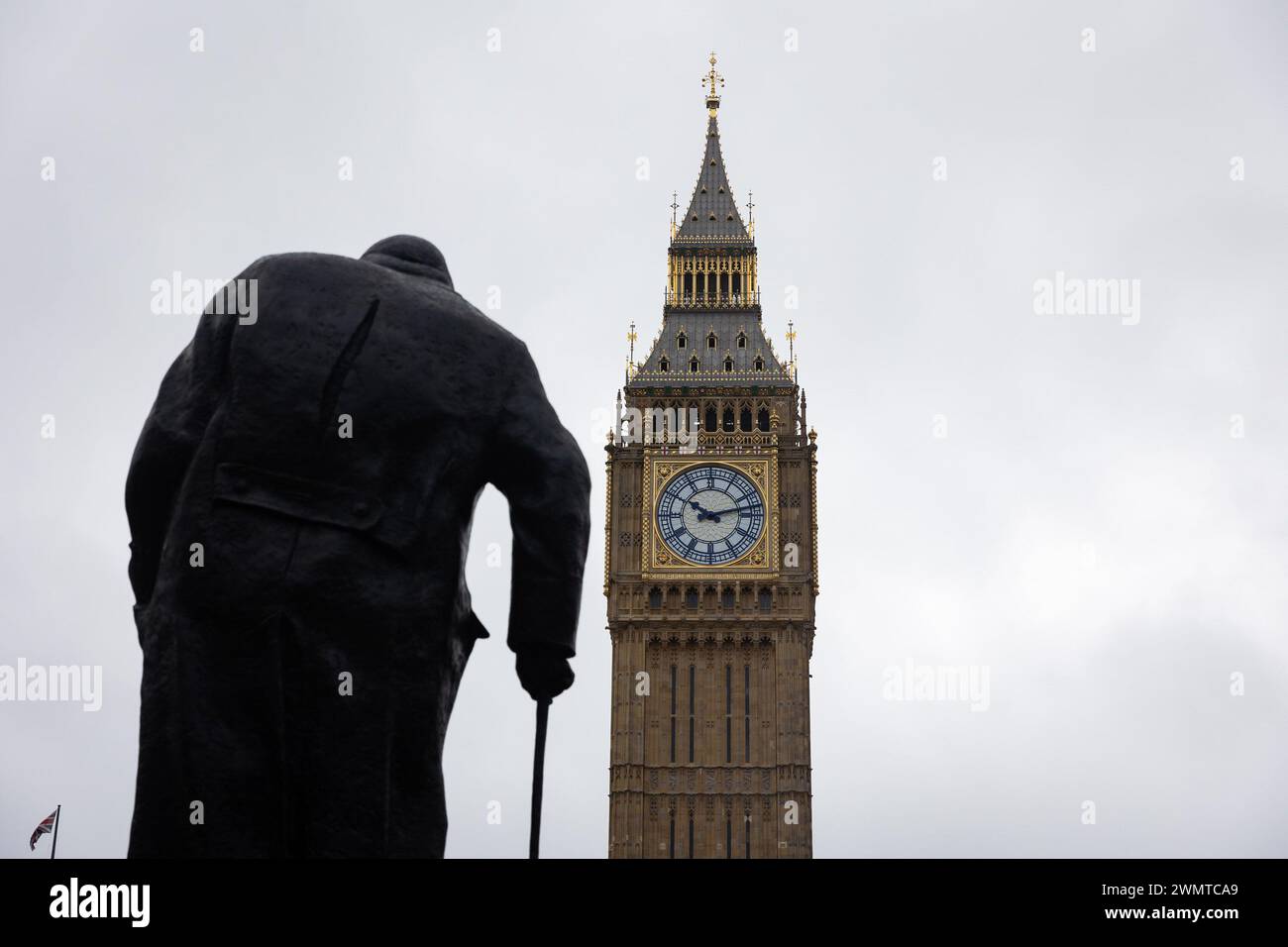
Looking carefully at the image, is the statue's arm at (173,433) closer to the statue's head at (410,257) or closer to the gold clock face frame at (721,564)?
the statue's head at (410,257)

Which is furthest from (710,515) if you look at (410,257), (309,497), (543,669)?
(309,497)

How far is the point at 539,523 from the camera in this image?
10.4m

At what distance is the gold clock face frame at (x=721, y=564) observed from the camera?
2923 inches

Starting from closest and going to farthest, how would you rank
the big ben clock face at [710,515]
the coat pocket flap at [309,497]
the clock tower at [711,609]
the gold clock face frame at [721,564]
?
the coat pocket flap at [309,497] → the clock tower at [711,609] → the gold clock face frame at [721,564] → the big ben clock face at [710,515]

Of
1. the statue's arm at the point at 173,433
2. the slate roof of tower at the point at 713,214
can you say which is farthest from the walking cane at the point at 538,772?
the slate roof of tower at the point at 713,214

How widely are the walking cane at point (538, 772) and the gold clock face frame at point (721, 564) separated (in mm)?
63387

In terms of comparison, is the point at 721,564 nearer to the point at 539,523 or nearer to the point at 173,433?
the point at 539,523

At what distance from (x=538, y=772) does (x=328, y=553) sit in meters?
1.61

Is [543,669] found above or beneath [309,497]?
beneath
